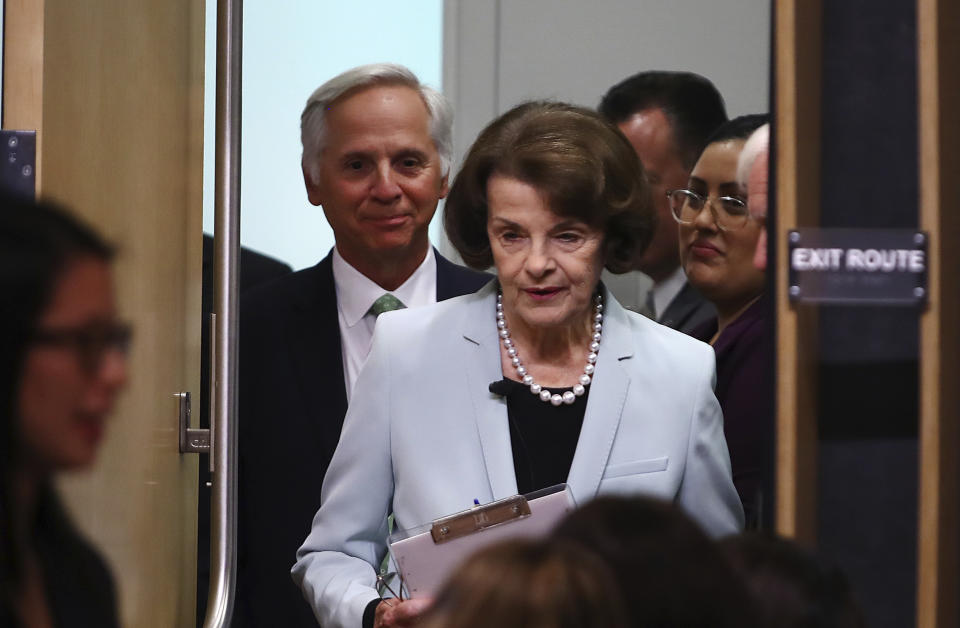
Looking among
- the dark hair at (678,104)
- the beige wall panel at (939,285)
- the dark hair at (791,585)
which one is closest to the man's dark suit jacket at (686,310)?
the dark hair at (678,104)

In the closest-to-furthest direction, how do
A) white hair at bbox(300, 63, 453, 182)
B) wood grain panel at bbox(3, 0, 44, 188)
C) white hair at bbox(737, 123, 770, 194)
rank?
wood grain panel at bbox(3, 0, 44, 188)
white hair at bbox(737, 123, 770, 194)
white hair at bbox(300, 63, 453, 182)

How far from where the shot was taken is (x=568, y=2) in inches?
144

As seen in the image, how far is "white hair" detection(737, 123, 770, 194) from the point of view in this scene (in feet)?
7.56

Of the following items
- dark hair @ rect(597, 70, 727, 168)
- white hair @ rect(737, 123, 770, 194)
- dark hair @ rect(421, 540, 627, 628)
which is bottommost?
dark hair @ rect(421, 540, 627, 628)

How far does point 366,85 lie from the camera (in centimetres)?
281

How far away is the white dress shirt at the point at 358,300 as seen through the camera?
273cm

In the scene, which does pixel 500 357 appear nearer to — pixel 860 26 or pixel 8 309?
pixel 860 26

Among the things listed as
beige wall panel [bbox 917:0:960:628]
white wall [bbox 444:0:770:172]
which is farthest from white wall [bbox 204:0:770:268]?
beige wall panel [bbox 917:0:960:628]

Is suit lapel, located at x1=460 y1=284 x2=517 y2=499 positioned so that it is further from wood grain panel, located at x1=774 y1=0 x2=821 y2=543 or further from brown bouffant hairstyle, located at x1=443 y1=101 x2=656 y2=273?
wood grain panel, located at x1=774 y1=0 x2=821 y2=543

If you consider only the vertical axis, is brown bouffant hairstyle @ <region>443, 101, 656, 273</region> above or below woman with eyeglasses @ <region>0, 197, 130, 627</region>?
above

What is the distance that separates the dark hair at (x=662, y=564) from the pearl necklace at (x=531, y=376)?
3.62 ft

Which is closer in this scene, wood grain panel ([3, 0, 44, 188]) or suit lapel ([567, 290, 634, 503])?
wood grain panel ([3, 0, 44, 188])

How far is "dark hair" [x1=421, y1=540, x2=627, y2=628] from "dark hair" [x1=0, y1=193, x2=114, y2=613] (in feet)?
1.35

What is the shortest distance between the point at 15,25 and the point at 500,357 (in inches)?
34.8
